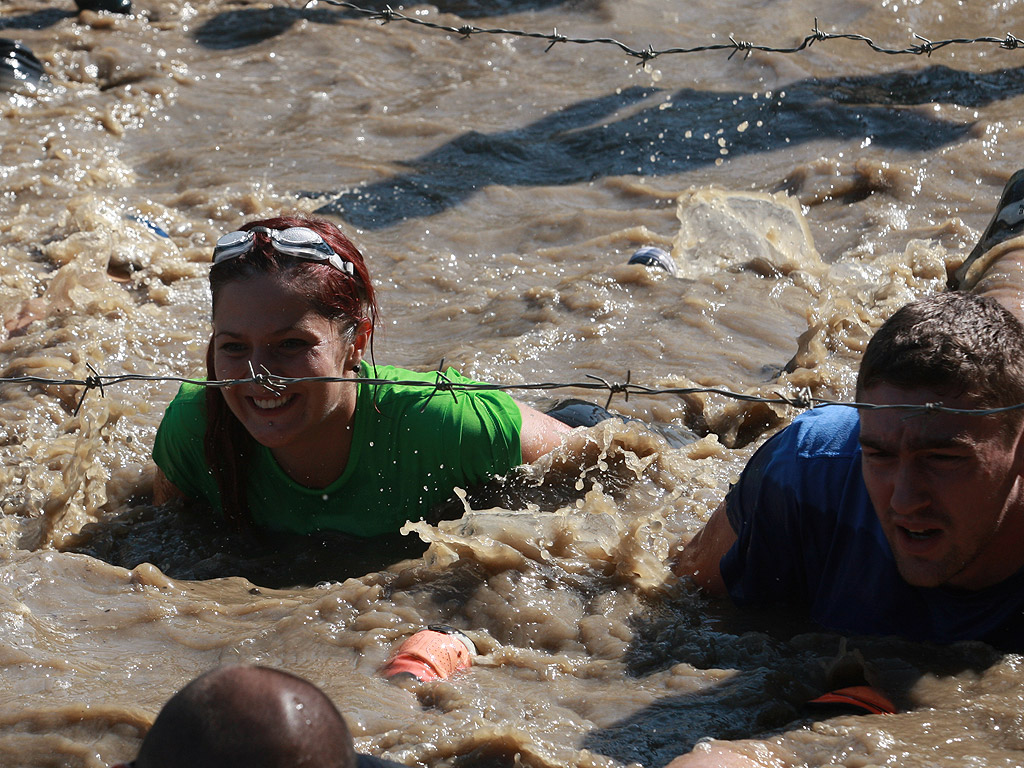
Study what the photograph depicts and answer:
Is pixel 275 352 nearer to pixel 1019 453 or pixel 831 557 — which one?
pixel 831 557

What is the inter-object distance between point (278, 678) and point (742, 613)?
2024 mm

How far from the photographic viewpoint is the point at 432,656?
2908 mm

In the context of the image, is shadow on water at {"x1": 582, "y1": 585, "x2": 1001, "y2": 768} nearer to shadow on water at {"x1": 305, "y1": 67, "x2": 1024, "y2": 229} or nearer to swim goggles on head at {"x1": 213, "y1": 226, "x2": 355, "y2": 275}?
swim goggles on head at {"x1": 213, "y1": 226, "x2": 355, "y2": 275}

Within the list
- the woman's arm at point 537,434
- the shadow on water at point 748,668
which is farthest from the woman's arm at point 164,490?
the shadow on water at point 748,668

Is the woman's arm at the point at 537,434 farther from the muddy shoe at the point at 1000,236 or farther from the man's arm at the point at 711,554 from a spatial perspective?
the muddy shoe at the point at 1000,236

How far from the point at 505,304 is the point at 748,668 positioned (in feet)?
10.7

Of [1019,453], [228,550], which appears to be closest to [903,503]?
[1019,453]

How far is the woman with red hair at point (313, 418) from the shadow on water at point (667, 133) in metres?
3.43

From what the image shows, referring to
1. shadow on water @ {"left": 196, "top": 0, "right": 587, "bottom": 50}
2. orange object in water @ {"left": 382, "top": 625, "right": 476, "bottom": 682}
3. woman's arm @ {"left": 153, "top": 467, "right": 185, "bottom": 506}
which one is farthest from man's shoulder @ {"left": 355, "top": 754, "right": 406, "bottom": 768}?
shadow on water @ {"left": 196, "top": 0, "right": 587, "bottom": 50}

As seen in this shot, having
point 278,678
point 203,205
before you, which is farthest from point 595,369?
point 278,678

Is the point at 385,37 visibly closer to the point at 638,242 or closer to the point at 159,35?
the point at 159,35

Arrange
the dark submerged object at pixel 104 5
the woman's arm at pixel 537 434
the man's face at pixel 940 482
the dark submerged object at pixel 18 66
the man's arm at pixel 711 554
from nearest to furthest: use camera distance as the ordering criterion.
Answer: the man's face at pixel 940 482
the man's arm at pixel 711 554
the woman's arm at pixel 537 434
the dark submerged object at pixel 18 66
the dark submerged object at pixel 104 5

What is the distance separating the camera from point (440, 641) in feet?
9.85

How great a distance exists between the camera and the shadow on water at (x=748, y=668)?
2633 millimetres
